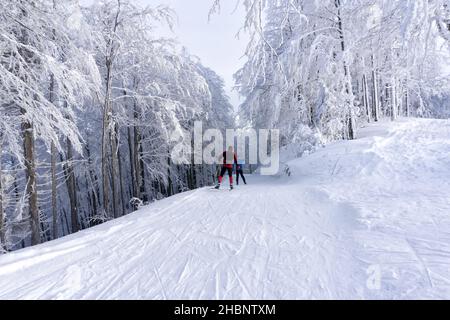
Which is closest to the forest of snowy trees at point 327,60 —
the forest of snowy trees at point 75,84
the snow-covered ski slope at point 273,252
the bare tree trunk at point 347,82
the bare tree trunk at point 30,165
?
the bare tree trunk at point 347,82

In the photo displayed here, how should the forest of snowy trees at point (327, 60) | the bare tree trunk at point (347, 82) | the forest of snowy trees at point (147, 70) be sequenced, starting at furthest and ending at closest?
the bare tree trunk at point (347, 82), the forest of snowy trees at point (327, 60), the forest of snowy trees at point (147, 70)

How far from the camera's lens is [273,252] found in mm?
3736

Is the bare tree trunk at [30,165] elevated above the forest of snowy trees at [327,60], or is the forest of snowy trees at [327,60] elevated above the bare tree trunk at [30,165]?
the forest of snowy trees at [327,60]

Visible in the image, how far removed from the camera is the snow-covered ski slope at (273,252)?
2846mm

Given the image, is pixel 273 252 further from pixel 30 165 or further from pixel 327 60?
pixel 327 60

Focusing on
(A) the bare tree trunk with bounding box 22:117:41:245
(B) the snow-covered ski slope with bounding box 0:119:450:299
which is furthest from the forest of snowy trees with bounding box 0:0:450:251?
(B) the snow-covered ski slope with bounding box 0:119:450:299

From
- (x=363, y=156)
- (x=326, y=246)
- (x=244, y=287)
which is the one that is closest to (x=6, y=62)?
(x=244, y=287)

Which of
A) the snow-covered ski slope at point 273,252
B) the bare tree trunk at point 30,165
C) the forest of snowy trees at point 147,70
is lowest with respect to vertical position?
the snow-covered ski slope at point 273,252

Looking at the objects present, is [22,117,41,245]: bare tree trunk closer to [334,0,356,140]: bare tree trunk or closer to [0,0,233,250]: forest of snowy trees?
[0,0,233,250]: forest of snowy trees

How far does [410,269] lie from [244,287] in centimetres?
189

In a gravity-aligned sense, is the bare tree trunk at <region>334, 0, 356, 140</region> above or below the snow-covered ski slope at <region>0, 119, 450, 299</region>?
above

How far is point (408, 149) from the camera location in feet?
28.5

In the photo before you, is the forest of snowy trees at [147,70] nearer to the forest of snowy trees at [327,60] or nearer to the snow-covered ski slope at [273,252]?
the forest of snowy trees at [327,60]

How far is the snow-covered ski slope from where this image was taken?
9.34ft
